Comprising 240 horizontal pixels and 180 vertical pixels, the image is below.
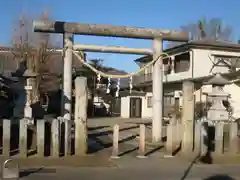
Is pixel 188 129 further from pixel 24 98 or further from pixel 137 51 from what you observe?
pixel 24 98

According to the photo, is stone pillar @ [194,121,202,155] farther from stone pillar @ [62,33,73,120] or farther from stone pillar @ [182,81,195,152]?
stone pillar @ [62,33,73,120]

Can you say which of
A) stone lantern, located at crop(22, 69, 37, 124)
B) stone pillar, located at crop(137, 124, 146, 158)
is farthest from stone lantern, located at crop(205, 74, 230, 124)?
stone lantern, located at crop(22, 69, 37, 124)

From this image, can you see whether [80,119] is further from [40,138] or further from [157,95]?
[157,95]

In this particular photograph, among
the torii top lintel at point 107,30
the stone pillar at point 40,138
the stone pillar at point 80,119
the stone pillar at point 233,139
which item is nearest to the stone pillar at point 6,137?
the stone pillar at point 40,138

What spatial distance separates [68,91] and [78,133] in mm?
2588

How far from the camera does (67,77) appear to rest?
45.0ft

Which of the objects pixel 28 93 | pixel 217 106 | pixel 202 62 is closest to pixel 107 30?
pixel 28 93

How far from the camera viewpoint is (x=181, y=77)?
108 feet

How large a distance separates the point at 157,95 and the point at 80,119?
173 inches

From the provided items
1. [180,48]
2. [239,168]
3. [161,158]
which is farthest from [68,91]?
[180,48]

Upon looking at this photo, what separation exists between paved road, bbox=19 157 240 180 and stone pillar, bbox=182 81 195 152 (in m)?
1.37

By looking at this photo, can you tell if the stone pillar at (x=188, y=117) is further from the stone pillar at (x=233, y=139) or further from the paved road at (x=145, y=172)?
the paved road at (x=145, y=172)

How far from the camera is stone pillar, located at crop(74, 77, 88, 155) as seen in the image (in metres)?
11.4

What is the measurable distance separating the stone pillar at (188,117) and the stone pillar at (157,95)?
86.3 inches
